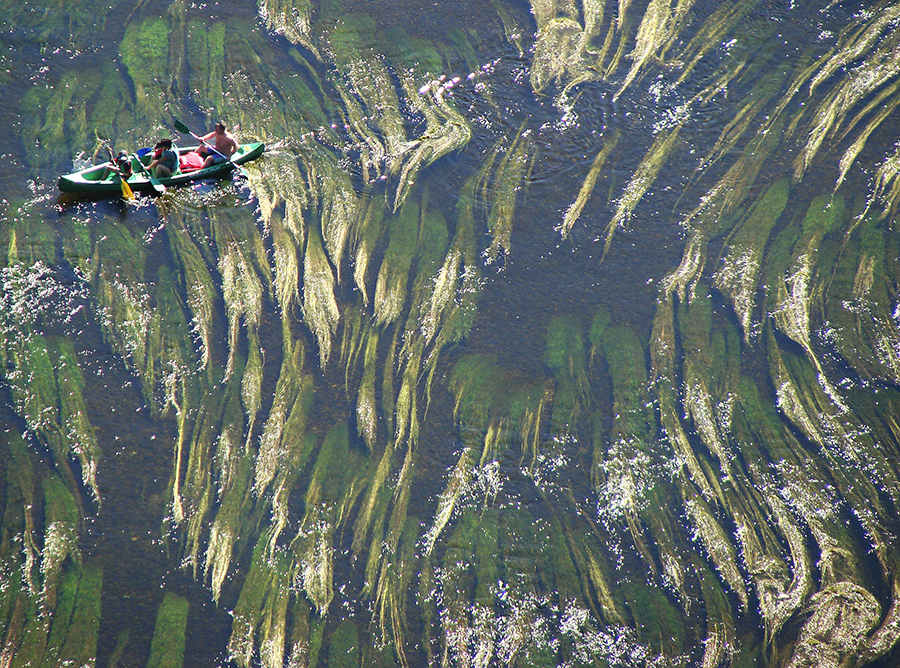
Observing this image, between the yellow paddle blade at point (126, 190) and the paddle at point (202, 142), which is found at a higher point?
the paddle at point (202, 142)

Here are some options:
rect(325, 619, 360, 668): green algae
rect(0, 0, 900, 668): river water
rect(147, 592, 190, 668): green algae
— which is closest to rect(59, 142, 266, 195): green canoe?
rect(0, 0, 900, 668): river water

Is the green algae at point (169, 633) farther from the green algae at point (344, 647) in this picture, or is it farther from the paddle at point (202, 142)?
the paddle at point (202, 142)

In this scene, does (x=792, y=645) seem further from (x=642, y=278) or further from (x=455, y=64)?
(x=455, y=64)

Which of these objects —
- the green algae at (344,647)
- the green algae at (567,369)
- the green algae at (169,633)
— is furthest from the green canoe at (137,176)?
the green algae at (344,647)

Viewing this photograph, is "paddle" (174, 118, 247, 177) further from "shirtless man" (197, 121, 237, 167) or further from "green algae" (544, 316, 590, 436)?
"green algae" (544, 316, 590, 436)

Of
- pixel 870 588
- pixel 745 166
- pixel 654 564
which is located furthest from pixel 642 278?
pixel 870 588
